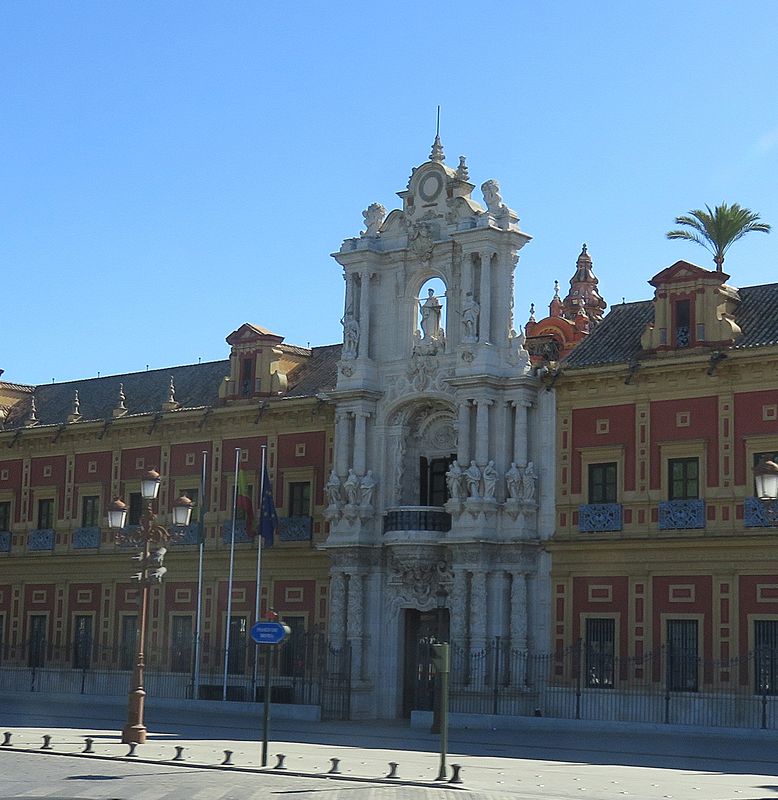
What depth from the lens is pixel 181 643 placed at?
4672cm

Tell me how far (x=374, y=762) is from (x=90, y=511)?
25710 millimetres

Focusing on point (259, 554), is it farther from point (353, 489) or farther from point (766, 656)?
point (766, 656)

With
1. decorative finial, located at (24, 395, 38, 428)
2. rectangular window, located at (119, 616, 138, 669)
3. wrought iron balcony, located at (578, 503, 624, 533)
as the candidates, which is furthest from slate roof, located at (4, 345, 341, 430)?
wrought iron balcony, located at (578, 503, 624, 533)

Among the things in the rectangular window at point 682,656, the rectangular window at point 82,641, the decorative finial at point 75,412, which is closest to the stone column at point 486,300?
the rectangular window at point 682,656

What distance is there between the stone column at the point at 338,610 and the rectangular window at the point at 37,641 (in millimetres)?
12817

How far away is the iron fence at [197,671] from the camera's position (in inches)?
1619

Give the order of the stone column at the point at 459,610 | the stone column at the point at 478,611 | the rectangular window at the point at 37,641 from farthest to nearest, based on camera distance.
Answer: the rectangular window at the point at 37,641, the stone column at the point at 459,610, the stone column at the point at 478,611

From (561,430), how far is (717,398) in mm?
4508

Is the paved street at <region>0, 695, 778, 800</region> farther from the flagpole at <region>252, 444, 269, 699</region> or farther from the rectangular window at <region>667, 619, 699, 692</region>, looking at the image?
the flagpole at <region>252, 444, 269, 699</region>

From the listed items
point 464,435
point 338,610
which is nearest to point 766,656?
point 464,435

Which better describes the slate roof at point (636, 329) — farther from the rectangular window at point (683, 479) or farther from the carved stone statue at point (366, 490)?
the carved stone statue at point (366, 490)

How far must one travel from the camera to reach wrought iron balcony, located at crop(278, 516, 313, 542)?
44375 millimetres

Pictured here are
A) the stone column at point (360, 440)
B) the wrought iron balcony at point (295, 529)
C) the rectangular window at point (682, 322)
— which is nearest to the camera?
the rectangular window at point (682, 322)

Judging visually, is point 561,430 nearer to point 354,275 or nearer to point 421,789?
point 354,275
